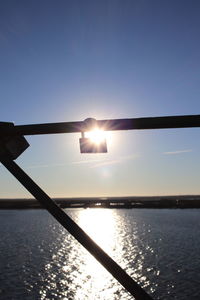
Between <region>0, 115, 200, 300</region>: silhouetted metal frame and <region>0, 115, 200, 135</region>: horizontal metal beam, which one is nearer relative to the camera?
<region>0, 115, 200, 300</region>: silhouetted metal frame

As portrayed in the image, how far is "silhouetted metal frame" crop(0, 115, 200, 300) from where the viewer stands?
2934 millimetres

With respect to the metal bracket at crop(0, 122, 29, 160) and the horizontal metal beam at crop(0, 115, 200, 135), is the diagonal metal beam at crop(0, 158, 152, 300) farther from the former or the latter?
the horizontal metal beam at crop(0, 115, 200, 135)

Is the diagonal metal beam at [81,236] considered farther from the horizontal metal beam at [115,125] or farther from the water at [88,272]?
the water at [88,272]

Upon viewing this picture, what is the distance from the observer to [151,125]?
3.39 metres

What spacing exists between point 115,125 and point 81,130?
415mm

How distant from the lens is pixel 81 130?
137 inches

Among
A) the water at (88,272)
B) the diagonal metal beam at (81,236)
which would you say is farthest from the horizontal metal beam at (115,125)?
the water at (88,272)

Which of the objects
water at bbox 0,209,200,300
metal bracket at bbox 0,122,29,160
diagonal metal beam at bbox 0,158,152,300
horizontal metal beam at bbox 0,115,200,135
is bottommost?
diagonal metal beam at bbox 0,158,152,300

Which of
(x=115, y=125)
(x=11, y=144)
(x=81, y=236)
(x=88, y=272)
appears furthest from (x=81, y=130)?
(x=88, y=272)

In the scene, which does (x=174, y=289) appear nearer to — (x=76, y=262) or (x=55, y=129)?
(x=76, y=262)

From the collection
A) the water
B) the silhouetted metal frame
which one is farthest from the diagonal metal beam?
the water

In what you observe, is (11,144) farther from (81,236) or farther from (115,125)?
(81,236)

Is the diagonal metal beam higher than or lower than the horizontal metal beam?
lower

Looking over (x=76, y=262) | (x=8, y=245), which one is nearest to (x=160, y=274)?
(x=76, y=262)
